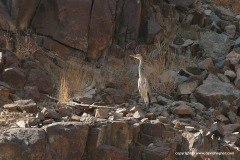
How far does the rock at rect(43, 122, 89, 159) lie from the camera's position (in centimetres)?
518

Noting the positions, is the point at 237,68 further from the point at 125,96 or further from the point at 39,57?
the point at 39,57

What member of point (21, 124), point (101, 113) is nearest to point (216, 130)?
point (101, 113)

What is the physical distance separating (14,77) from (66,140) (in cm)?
232

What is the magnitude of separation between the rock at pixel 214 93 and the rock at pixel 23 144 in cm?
361

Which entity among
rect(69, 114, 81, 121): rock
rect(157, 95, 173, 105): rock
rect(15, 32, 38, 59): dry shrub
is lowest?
rect(157, 95, 173, 105): rock

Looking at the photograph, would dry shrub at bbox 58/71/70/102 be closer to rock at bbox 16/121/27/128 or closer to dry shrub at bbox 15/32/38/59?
dry shrub at bbox 15/32/38/59

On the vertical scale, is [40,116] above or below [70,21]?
below

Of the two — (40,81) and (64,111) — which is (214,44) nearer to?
(40,81)

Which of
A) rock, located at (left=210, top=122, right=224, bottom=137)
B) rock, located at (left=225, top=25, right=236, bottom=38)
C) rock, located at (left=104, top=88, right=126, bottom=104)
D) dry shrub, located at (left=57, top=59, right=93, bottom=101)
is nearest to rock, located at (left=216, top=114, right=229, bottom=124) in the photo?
rock, located at (left=210, top=122, right=224, bottom=137)

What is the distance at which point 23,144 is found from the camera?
4.96 m

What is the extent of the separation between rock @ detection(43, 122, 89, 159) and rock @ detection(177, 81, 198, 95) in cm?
313

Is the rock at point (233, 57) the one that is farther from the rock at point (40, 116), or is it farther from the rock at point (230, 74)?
the rock at point (40, 116)

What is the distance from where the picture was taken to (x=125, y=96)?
7.73m

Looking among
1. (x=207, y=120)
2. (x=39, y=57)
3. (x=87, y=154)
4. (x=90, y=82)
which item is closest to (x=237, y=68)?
(x=207, y=120)
